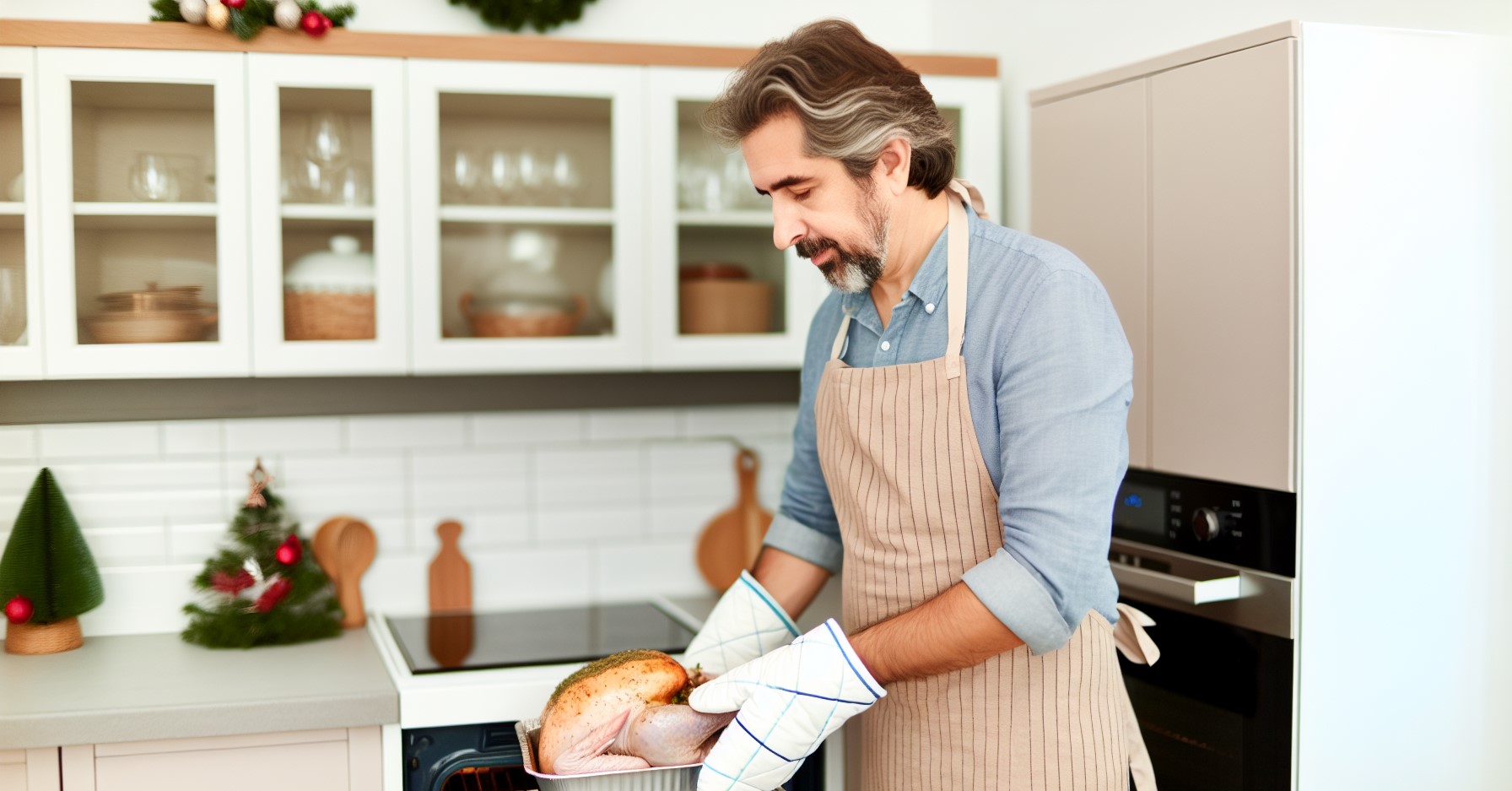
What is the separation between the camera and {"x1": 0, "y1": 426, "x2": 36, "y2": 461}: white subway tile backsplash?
2309 mm

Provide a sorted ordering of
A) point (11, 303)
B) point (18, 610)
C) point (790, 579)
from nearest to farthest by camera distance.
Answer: point (790, 579), point (11, 303), point (18, 610)

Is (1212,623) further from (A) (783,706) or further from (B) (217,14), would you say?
(B) (217,14)

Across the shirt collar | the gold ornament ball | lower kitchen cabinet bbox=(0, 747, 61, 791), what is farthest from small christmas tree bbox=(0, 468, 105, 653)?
the shirt collar

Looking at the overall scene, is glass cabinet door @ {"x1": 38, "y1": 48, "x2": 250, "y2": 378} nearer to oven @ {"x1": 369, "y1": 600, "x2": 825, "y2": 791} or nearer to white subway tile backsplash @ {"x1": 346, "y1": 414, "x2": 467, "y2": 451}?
white subway tile backsplash @ {"x1": 346, "y1": 414, "x2": 467, "y2": 451}

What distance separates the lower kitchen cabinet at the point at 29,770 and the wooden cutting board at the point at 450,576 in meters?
0.81

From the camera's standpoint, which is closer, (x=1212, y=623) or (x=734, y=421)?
(x=1212, y=623)

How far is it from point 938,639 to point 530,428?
4.90 ft

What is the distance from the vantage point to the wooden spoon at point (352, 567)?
2.41 metres

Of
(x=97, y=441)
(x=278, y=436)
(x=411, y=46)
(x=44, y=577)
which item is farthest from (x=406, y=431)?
(x=411, y=46)

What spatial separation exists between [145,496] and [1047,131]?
5.99ft

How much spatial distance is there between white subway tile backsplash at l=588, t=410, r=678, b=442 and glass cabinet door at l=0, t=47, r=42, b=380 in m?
1.05

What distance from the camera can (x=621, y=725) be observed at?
118cm

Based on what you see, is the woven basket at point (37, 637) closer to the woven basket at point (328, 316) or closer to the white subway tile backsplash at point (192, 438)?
the white subway tile backsplash at point (192, 438)

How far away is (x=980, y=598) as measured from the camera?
4.11 ft
